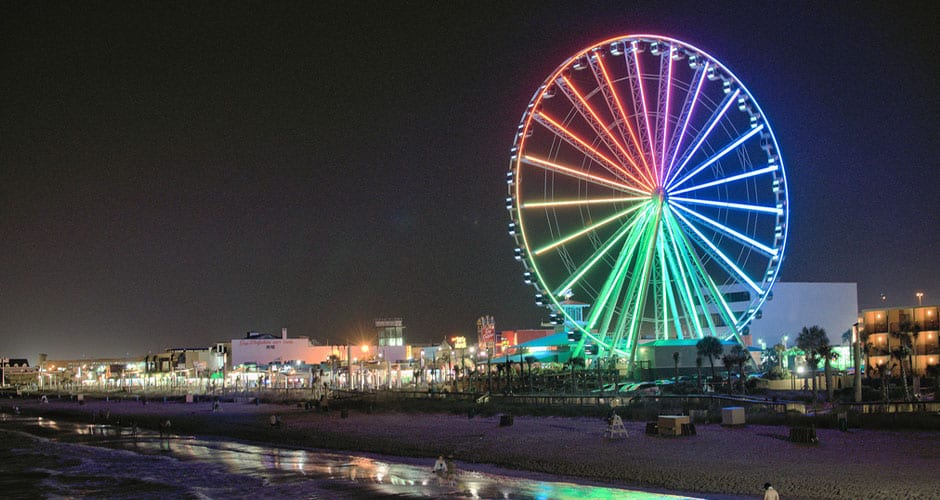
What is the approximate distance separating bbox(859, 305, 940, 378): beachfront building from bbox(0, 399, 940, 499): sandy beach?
98.5ft

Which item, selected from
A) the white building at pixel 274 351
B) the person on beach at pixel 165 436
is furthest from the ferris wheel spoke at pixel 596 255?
the white building at pixel 274 351

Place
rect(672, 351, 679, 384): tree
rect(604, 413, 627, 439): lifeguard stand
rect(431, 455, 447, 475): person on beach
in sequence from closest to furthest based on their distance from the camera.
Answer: rect(431, 455, 447, 475): person on beach < rect(604, 413, 627, 439): lifeguard stand < rect(672, 351, 679, 384): tree

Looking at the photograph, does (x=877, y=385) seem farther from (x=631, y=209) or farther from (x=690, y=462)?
(x=690, y=462)

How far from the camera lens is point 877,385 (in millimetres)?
51562

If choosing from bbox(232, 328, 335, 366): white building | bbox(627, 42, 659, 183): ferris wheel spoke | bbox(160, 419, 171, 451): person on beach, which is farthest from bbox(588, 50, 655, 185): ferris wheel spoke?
bbox(232, 328, 335, 366): white building

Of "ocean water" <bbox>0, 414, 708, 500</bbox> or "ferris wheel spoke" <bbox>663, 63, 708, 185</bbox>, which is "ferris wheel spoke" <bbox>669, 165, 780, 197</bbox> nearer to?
"ferris wheel spoke" <bbox>663, 63, 708, 185</bbox>

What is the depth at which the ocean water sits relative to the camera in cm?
2365

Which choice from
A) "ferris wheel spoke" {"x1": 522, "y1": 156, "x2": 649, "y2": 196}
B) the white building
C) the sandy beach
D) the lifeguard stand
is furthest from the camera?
the white building

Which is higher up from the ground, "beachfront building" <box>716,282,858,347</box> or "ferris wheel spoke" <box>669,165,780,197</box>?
"ferris wheel spoke" <box>669,165,780,197</box>

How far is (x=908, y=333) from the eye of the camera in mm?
56469

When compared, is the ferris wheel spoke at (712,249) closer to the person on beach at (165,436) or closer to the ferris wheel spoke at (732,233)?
the ferris wheel spoke at (732,233)

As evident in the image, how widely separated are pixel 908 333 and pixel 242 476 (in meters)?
46.2

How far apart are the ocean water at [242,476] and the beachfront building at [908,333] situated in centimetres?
4002

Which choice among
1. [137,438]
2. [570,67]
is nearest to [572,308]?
[570,67]
